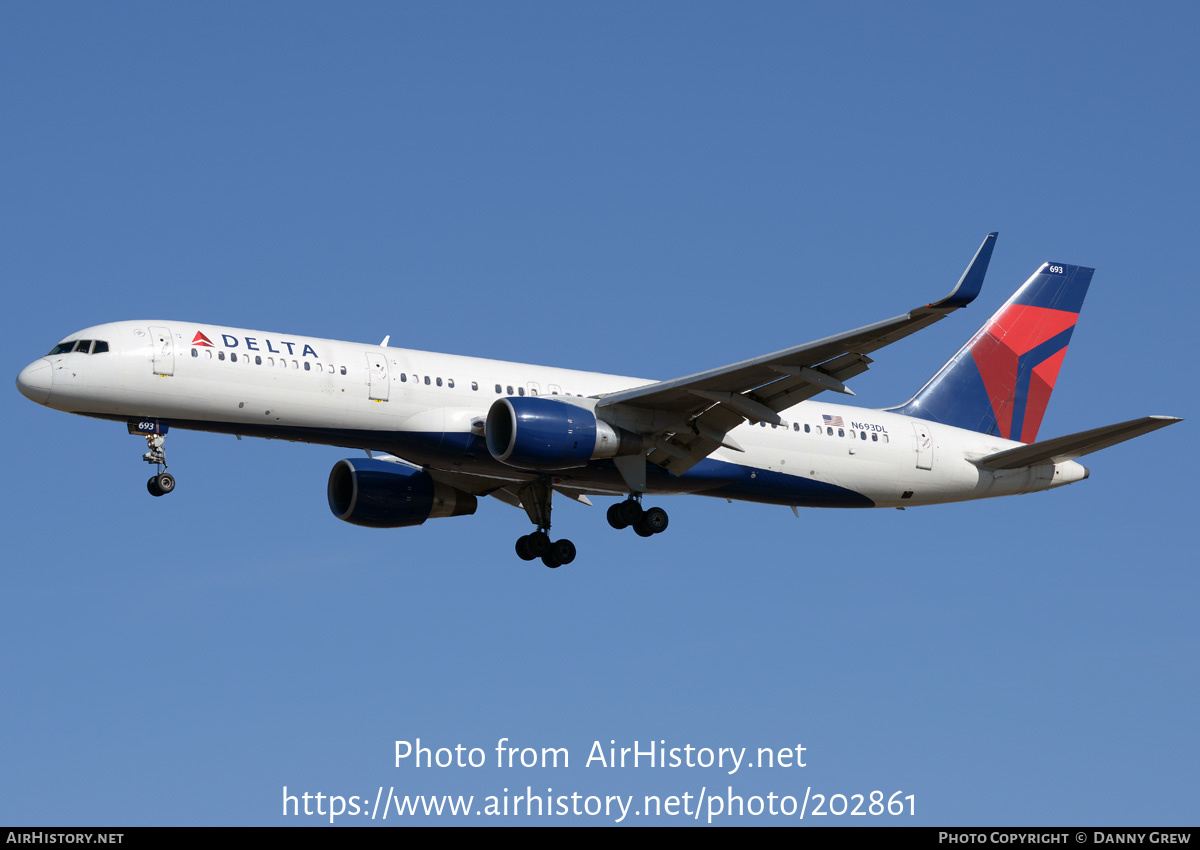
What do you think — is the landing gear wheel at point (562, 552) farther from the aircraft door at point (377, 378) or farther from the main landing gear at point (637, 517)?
the aircraft door at point (377, 378)

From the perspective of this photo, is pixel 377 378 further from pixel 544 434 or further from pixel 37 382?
pixel 37 382

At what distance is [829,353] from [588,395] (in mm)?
6855

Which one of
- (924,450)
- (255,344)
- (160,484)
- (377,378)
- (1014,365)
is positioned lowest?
(160,484)

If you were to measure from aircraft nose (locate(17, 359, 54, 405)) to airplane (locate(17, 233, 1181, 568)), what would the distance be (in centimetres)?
4

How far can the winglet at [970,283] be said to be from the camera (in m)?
28.2

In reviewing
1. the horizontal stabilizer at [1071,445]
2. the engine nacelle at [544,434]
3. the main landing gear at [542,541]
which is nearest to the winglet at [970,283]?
the horizontal stabilizer at [1071,445]

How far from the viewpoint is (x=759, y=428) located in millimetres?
38188

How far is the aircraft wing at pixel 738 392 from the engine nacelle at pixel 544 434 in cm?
74

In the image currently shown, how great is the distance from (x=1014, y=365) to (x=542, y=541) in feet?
49.3

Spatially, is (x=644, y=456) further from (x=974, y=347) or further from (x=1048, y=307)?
(x=1048, y=307)

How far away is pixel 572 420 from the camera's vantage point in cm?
3403

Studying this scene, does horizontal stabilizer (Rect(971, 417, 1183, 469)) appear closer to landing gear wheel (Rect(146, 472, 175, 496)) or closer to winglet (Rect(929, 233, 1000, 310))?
winglet (Rect(929, 233, 1000, 310))

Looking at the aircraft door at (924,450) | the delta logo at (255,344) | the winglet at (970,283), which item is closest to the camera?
the winglet at (970,283)

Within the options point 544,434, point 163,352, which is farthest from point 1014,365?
point 163,352
